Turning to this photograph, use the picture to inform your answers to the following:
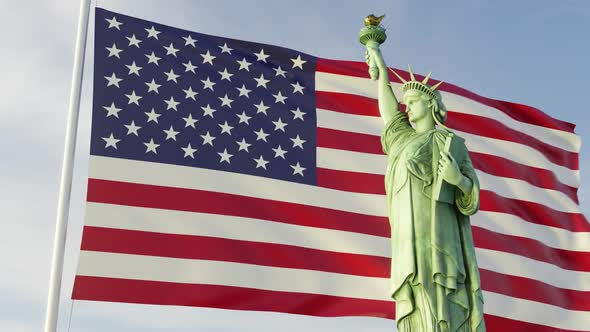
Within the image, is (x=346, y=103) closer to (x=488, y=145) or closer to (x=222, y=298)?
(x=488, y=145)

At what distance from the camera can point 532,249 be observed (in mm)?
14477

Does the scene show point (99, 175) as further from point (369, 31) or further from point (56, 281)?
point (369, 31)

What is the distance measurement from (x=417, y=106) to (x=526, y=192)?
587 centimetres

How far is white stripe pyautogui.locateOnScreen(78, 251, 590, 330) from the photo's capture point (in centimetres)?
1138

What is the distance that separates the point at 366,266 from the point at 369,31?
4074 mm

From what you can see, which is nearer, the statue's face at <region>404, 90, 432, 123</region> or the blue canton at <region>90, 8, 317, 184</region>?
the statue's face at <region>404, 90, 432, 123</region>

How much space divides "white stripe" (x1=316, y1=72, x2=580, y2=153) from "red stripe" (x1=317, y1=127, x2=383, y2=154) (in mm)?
917

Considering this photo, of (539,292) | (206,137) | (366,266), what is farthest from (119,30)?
(539,292)

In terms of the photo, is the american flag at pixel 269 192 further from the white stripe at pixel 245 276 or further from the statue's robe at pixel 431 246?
the statue's robe at pixel 431 246

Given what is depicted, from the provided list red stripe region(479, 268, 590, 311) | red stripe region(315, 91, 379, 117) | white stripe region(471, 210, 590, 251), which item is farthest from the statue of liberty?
white stripe region(471, 210, 590, 251)

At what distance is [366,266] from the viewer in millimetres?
12906

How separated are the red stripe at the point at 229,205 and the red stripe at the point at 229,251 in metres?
0.46

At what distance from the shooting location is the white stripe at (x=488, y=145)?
46.2ft

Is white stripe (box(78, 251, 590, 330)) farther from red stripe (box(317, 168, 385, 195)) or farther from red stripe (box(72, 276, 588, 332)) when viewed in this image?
red stripe (box(317, 168, 385, 195))
